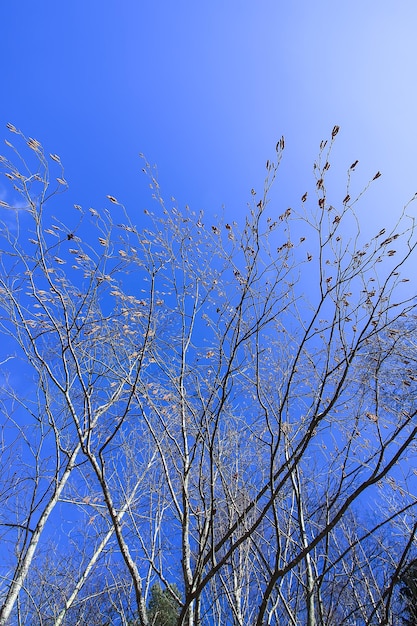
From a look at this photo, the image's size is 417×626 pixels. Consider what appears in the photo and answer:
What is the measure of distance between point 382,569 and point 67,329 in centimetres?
578

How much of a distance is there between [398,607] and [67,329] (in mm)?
7908

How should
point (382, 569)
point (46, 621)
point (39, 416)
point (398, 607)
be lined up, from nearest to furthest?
point (39, 416) < point (382, 569) < point (46, 621) < point (398, 607)

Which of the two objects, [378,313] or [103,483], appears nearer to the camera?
[103,483]

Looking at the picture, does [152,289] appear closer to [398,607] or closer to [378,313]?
[378,313]

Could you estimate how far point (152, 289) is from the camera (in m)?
2.46

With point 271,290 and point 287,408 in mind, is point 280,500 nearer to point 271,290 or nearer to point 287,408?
point 287,408

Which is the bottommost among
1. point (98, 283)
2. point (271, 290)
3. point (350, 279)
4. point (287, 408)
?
point (287, 408)

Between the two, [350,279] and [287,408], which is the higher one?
[350,279]

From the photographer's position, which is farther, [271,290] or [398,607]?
[398,607]

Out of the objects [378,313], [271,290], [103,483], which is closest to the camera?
[103,483]

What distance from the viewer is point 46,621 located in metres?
6.07

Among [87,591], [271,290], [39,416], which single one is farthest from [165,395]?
[87,591]

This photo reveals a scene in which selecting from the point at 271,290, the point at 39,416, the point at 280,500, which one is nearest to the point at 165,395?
the point at 271,290

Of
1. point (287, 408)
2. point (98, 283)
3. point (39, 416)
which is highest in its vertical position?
point (39, 416)
